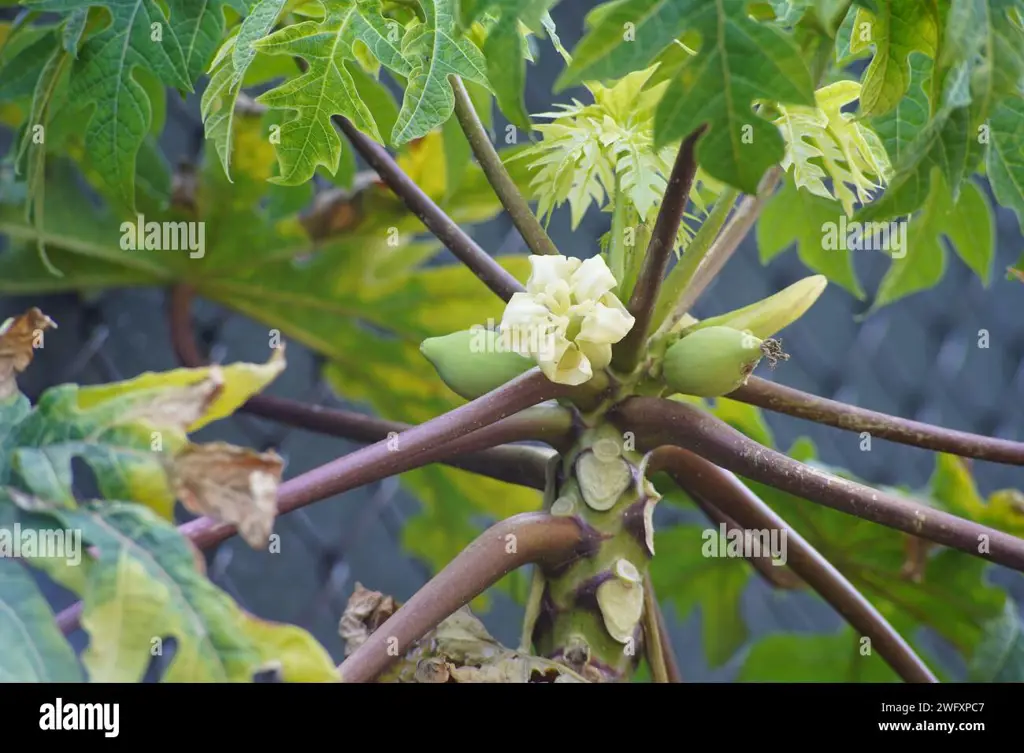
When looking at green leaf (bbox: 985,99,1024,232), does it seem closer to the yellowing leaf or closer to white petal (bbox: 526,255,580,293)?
white petal (bbox: 526,255,580,293)

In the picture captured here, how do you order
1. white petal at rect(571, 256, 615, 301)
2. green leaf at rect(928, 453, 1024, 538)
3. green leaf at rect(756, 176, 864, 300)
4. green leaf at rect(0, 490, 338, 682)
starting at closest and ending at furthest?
1. green leaf at rect(0, 490, 338, 682)
2. white petal at rect(571, 256, 615, 301)
3. green leaf at rect(756, 176, 864, 300)
4. green leaf at rect(928, 453, 1024, 538)

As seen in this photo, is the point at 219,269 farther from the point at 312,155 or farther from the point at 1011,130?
the point at 1011,130

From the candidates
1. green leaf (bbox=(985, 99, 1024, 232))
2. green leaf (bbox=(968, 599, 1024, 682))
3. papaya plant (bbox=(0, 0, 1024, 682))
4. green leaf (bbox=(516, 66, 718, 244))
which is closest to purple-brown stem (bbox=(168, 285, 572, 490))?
papaya plant (bbox=(0, 0, 1024, 682))

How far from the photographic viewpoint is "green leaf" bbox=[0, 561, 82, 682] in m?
0.31

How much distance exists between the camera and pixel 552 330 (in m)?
0.40

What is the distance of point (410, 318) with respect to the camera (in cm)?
74

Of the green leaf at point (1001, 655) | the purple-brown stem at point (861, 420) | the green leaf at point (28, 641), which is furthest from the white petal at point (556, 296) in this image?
the green leaf at point (1001, 655)

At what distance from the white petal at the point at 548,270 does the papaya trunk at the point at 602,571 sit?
9cm

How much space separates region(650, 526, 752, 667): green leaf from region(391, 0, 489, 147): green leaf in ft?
1.50

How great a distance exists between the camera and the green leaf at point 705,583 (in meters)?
0.78

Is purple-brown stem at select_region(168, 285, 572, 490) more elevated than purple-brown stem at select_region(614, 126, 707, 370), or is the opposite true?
purple-brown stem at select_region(614, 126, 707, 370)
